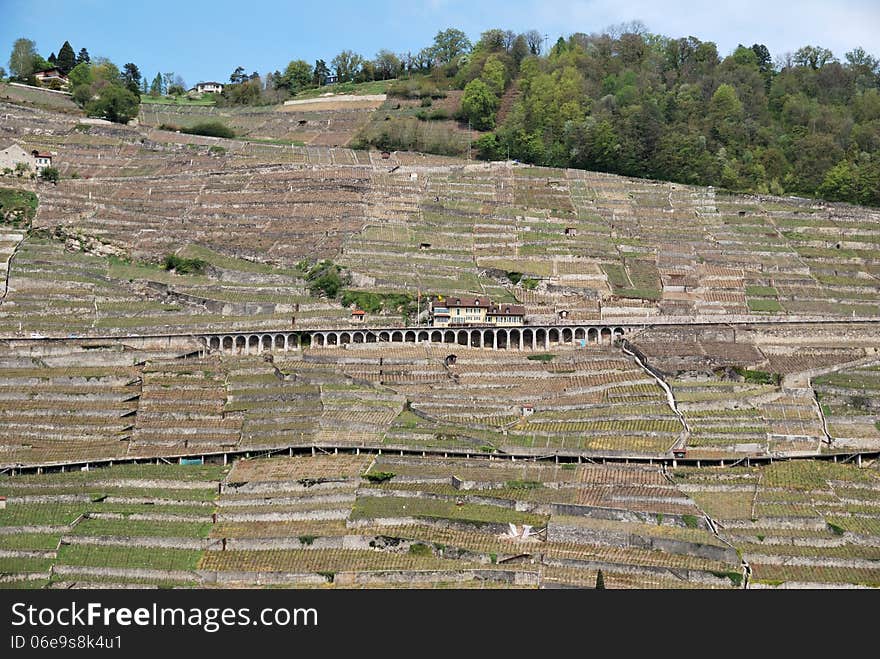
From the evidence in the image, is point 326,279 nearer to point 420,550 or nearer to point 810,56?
point 420,550

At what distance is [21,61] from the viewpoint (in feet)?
463

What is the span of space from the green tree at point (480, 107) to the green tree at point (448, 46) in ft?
87.9

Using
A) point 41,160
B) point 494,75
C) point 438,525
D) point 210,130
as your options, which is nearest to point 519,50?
point 494,75

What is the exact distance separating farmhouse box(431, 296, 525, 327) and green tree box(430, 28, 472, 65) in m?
78.9

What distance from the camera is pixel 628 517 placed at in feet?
191

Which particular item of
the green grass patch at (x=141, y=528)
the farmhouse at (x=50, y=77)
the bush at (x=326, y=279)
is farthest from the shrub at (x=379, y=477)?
the farmhouse at (x=50, y=77)

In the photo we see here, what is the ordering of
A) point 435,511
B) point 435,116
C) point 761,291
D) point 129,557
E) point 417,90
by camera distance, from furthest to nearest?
point 417,90 → point 435,116 → point 761,291 → point 435,511 → point 129,557

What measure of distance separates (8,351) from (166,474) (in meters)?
18.8

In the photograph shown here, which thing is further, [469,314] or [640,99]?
[640,99]

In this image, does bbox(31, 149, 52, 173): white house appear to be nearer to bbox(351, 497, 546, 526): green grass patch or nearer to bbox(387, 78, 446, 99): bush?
bbox(387, 78, 446, 99): bush

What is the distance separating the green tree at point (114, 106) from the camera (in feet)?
407

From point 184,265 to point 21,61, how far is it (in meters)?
63.2

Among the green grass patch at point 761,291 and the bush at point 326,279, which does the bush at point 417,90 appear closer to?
the bush at point 326,279

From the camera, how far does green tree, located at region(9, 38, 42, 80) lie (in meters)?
141
